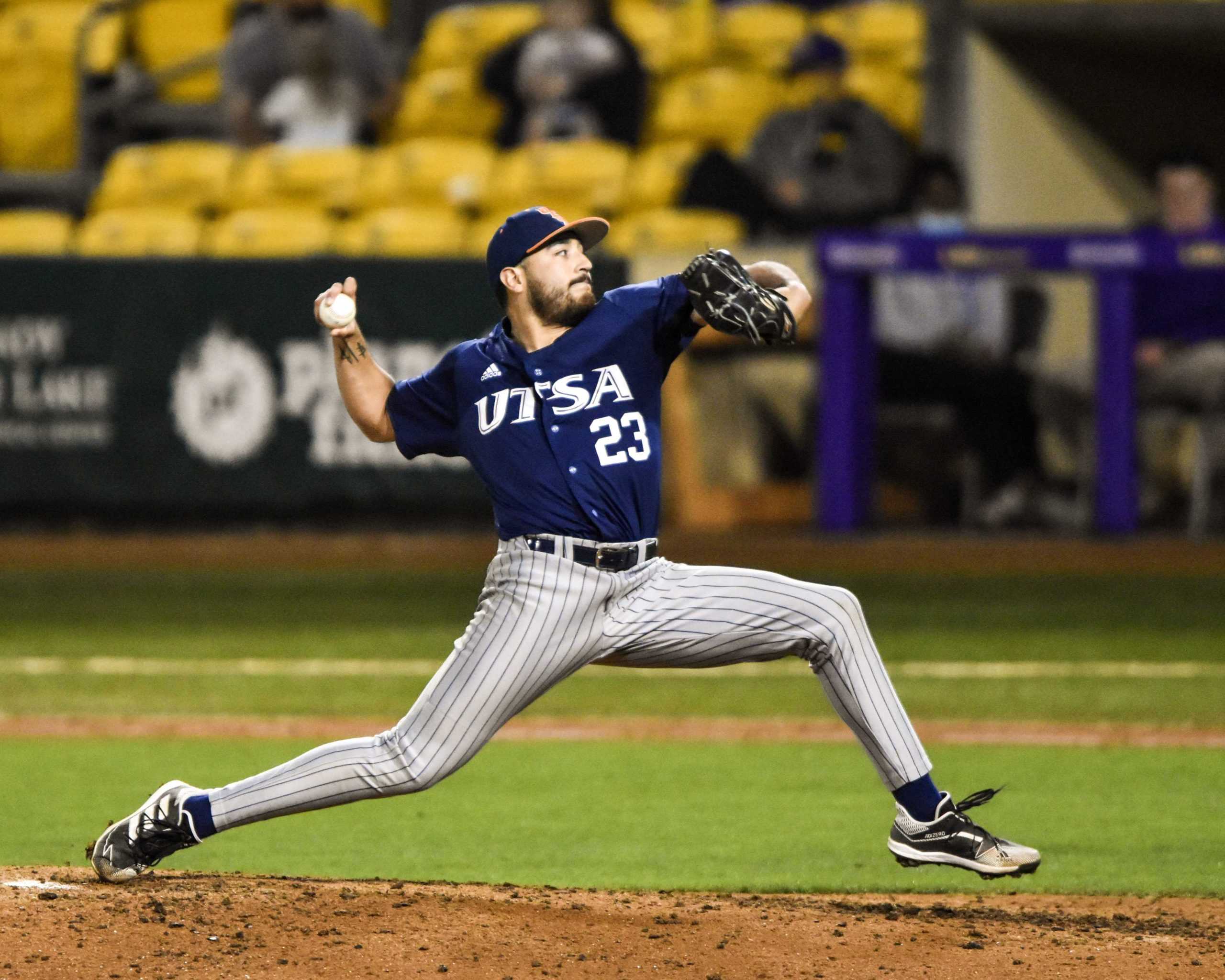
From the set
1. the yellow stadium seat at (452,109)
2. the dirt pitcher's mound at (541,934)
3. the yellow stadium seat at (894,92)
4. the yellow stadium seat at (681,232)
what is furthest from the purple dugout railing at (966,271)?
the dirt pitcher's mound at (541,934)

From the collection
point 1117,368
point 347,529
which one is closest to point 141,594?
point 347,529

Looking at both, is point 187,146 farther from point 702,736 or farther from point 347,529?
point 702,736

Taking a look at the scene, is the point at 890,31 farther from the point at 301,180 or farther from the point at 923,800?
the point at 923,800

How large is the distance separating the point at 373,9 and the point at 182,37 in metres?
1.55

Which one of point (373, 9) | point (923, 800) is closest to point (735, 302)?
point (923, 800)

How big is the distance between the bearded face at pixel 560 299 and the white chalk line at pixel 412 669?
418 cm

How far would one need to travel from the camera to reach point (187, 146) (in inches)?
582

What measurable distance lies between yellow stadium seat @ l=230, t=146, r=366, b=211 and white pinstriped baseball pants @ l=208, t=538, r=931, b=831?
408 inches

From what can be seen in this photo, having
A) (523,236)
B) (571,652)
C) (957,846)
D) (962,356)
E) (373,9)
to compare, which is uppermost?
(373,9)

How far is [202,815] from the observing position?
4.37m

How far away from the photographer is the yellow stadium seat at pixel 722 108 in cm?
1420

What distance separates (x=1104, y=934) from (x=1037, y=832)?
137 centimetres

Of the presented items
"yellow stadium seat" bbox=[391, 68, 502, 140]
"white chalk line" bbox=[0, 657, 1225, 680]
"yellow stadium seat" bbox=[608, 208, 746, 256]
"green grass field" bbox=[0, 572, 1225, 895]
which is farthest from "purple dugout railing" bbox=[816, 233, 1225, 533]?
"yellow stadium seat" bbox=[391, 68, 502, 140]

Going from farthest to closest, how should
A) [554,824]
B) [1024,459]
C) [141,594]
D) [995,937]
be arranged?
1. [1024,459]
2. [141,594]
3. [554,824]
4. [995,937]
